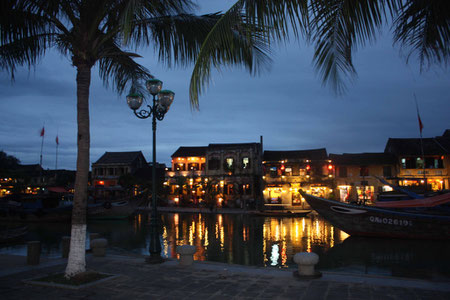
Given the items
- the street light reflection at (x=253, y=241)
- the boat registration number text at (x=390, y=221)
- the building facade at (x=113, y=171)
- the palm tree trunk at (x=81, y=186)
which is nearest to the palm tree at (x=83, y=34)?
the palm tree trunk at (x=81, y=186)

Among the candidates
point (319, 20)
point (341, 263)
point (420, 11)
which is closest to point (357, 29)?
point (319, 20)

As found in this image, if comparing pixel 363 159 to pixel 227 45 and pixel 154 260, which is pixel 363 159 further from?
pixel 227 45

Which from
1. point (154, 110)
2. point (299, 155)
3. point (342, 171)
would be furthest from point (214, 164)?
point (154, 110)

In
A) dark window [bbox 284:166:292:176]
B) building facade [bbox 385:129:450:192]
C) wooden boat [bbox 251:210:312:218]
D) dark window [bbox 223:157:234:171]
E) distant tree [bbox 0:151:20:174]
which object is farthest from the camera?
distant tree [bbox 0:151:20:174]

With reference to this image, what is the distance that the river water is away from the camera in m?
11.8

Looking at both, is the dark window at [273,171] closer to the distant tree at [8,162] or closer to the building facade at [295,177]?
the building facade at [295,177]

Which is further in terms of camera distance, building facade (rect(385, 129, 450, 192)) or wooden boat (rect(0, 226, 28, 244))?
building facade (rect(385, 129, 450, 192))

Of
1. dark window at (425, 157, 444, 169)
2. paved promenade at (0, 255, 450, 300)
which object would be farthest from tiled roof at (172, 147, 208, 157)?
paved promenade at (0, 255, 450, 300)

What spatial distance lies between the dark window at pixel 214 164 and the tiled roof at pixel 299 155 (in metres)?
6.83

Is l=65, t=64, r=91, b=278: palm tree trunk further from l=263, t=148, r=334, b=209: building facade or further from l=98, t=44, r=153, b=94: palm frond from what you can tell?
l=263, t=148, r=334, b=209: building facade

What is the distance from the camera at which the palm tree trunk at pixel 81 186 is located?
735 cm

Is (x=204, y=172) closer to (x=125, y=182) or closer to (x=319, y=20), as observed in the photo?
(x=125, y=182)

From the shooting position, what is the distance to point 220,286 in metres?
7.04

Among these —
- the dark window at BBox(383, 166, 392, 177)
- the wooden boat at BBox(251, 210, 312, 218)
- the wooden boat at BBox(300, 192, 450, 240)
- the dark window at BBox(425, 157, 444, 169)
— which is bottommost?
the wooden boat at BBox(251, 210, 312, 218)
